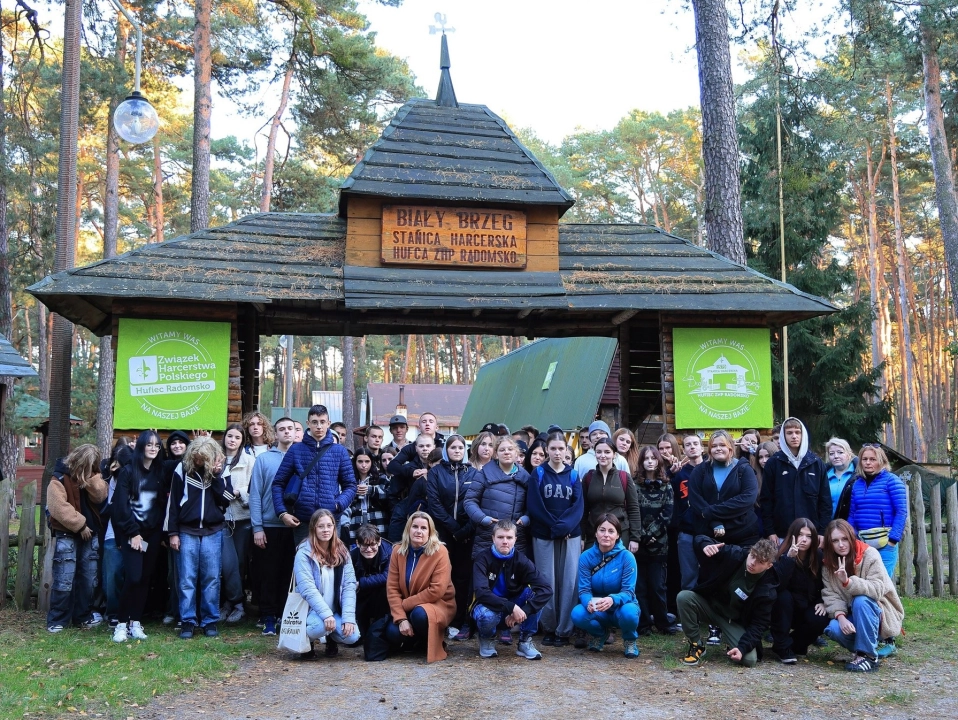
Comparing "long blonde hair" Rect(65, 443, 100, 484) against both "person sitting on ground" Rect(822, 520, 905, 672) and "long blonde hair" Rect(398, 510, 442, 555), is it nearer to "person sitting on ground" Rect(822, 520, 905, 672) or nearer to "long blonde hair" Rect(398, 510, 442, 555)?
"long blonde hair" Rect(398, 510, 442, 555)

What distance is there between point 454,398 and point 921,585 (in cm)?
3480

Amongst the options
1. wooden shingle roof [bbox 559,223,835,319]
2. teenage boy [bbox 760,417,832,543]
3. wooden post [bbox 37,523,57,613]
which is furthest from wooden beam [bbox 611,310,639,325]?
wooden post [bbox 37,523,57,613]

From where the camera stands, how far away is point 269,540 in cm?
752

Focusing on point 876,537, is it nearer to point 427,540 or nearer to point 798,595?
point 798,595

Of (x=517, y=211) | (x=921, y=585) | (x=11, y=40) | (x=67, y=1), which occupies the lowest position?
(x=921, y=585)

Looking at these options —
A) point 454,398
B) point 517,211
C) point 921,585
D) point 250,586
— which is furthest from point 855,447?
point 454,398

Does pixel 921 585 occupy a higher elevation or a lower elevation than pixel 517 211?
lower

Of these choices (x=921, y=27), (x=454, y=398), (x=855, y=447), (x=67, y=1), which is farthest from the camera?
(x=454, y=398)

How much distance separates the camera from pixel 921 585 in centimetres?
961

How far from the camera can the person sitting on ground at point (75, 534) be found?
24.6ft

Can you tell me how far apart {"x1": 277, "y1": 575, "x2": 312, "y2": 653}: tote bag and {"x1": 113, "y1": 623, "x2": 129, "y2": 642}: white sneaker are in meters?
1.35

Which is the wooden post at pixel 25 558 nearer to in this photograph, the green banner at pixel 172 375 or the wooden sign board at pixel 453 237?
the green banner at pixel 172 375

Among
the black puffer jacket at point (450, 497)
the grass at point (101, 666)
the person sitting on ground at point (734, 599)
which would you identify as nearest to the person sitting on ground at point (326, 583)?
the grass at point (101, 666)

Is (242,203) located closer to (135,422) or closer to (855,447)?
(855,447)
